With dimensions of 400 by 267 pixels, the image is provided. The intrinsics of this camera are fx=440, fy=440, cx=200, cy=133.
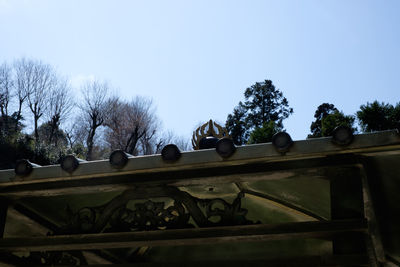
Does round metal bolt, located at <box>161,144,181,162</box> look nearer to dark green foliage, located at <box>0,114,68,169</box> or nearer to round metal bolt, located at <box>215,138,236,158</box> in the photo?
round metal bolt, located at <box>215,138,236,158</box>

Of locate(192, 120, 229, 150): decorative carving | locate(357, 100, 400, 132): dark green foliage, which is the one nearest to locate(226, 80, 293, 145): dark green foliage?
locate(357, 100, 400, 132): dark green foliage

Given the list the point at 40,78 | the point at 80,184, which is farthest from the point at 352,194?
the point at 40,78

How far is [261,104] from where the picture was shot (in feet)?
94.6

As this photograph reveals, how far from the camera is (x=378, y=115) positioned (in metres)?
17.2

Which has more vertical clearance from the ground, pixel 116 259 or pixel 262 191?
pixel 262 191

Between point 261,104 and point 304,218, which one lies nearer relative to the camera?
point 304,218

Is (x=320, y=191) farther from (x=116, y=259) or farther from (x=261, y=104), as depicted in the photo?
(x=261, y=104)

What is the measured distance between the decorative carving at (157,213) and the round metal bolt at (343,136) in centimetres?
87

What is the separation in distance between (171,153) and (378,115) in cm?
1557

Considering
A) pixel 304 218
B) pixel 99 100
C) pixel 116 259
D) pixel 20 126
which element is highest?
pixel 99 100

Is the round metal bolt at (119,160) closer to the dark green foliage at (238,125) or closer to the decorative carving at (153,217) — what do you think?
the decorative carving at (153,217)

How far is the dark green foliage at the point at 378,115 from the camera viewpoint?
17039 millimetres

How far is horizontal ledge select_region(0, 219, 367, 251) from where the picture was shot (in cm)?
313

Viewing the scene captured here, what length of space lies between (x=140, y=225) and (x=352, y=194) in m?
1.71
